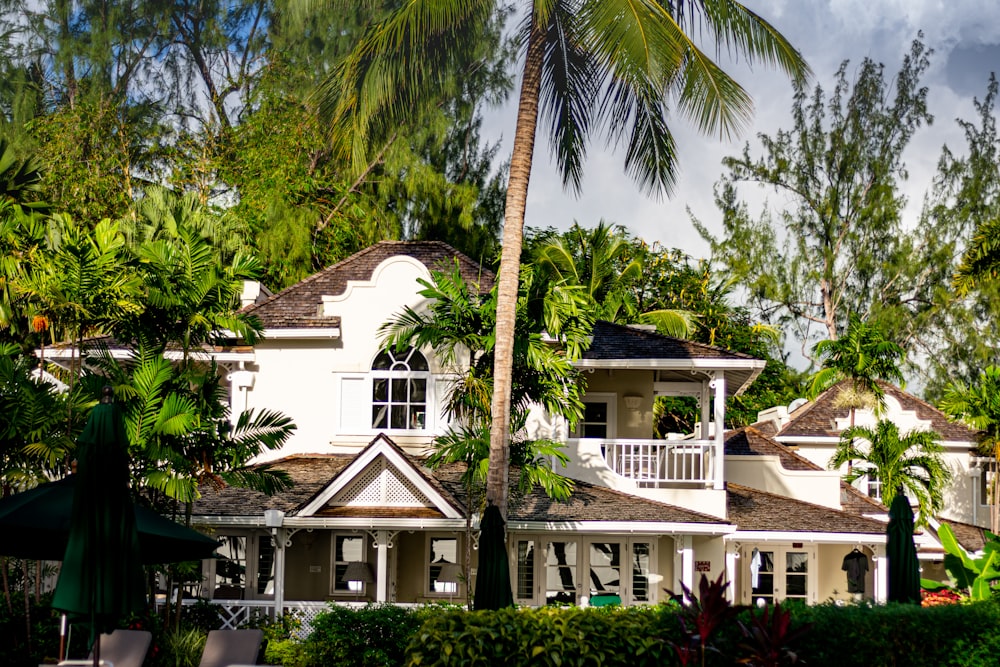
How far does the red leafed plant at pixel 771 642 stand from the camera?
13.1 m

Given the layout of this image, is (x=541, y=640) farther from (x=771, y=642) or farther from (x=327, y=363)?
(x=327, y=363)

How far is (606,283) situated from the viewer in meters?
40.2

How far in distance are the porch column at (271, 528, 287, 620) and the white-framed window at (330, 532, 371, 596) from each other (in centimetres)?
269

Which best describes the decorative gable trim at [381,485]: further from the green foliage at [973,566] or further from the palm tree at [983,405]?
the palm tree at [983,405]

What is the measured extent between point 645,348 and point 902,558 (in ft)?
27.6

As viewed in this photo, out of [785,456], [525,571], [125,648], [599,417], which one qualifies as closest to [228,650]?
[125,648]

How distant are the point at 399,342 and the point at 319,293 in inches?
224

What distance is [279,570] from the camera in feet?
70.3

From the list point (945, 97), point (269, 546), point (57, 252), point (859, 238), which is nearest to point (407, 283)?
point (269, 546)

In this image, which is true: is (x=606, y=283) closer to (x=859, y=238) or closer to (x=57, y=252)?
(x=859, y=238)

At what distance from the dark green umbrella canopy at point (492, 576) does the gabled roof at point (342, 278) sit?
846 cm

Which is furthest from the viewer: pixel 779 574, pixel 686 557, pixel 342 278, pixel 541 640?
pixel 779 574

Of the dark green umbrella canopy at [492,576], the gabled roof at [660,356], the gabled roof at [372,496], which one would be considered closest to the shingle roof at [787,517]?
the gabled roof at [660,356]

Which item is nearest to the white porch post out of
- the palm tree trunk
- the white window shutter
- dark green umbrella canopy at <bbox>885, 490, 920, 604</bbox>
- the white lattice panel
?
the palm tree trunk
